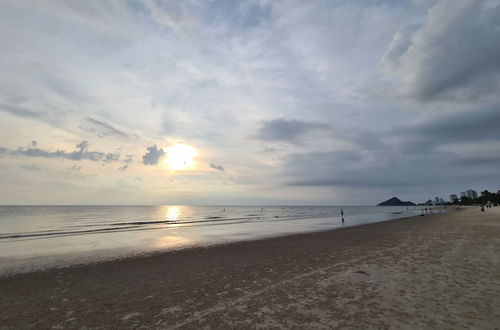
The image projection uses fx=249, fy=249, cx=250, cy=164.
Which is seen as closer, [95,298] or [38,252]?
[95,298]

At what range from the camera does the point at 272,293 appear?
8.84m

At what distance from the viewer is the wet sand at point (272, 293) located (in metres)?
6.66

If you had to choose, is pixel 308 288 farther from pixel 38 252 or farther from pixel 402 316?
pixel 38 252

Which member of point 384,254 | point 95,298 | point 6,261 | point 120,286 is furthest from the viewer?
point 6,261

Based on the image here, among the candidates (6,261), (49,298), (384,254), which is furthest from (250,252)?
(6,261)

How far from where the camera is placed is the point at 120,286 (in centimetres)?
1064

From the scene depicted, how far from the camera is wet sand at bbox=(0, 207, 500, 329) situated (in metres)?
6.66

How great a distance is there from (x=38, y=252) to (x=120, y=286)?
583 inches

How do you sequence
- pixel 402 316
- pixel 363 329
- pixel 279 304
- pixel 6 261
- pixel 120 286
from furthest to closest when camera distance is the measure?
pixel 6 261, pixel 120 286, pixel 279 304, pixel 402 316, pixel 363 329

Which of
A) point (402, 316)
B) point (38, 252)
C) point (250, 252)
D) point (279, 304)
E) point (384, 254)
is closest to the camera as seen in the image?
point (402, 316)

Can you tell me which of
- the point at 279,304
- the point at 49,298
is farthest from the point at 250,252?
the point at 49,298

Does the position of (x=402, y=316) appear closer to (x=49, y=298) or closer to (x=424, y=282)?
(x=424, y=282)

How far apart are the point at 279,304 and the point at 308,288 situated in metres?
1.91

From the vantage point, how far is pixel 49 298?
938 centimetres
